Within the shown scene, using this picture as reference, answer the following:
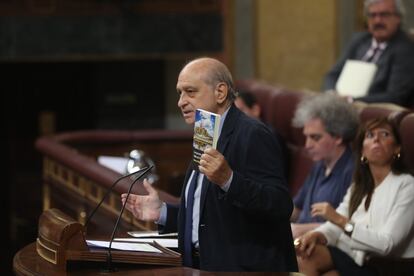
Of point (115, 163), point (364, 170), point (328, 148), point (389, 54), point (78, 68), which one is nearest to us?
point (364, 170)

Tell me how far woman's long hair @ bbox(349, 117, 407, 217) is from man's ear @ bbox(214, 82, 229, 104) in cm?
116

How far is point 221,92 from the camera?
3.57 m

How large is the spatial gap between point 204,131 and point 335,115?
2066 mm

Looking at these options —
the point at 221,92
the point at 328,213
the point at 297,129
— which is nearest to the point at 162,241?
the point at 221,92

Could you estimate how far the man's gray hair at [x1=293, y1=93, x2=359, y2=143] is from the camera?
5211 millimetres

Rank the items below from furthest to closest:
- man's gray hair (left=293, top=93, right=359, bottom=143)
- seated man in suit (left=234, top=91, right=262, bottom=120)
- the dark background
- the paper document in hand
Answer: the dark background
seated man in suit (left=234, top=91, right=262, bottom=120)
the paper document in hand
man's gray hair (left=293, top=93, right=359, bottom=143)

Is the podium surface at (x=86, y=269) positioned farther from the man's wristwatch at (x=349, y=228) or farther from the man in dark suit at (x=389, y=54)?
the man in dark suit at (x=389, y=54)

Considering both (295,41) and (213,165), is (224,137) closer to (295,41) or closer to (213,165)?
(213,165)

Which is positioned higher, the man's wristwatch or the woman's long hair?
the woman's long hair

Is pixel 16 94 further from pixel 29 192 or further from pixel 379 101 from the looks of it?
pixel 379 101

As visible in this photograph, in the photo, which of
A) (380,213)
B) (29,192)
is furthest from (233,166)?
(29,192)

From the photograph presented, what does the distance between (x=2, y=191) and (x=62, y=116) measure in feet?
3.38

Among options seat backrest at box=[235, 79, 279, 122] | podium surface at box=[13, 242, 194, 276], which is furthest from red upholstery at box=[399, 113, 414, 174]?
seat backrest at box=[235, 79, 279, 122]

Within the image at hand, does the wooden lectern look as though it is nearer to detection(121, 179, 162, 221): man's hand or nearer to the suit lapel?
the suit lapel
